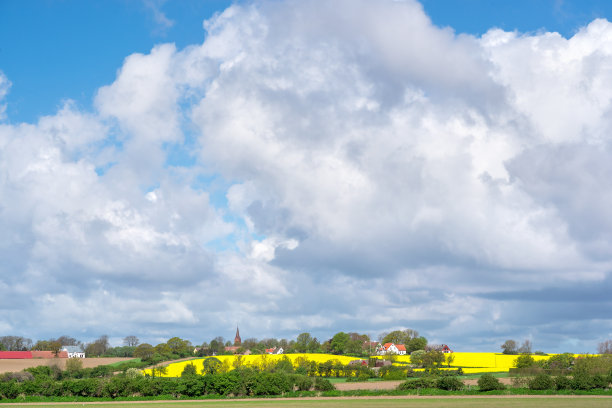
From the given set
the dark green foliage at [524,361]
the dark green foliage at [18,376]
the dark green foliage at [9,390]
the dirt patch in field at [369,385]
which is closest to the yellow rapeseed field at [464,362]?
the dark green foliage at [524,361]

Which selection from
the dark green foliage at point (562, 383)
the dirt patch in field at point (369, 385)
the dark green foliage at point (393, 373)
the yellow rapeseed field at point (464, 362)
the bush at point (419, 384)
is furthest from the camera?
the yellow rapeseed field at point (464, 362)

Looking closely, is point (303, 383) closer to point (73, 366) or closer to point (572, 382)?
point (572, 382)

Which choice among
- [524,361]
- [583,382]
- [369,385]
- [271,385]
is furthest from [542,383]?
[524,361]

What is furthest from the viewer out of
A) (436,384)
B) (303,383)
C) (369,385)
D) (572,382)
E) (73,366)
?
(73,366)

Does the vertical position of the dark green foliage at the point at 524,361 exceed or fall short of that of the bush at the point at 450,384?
it exceeds it

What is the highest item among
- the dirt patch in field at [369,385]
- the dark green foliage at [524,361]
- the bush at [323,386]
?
the dark green foliage at [524,361]

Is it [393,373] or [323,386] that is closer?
[323,386]

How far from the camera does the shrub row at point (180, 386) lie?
352 ft

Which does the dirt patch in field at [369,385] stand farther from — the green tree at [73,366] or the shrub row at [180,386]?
the green tree at [73,366]

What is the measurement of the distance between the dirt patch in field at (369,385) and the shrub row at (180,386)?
16.1 ft

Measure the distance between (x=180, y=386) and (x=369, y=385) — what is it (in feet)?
106

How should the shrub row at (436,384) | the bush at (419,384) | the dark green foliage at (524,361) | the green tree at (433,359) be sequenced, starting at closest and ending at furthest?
the shrub row at (436,384) < the bush at (419,384) < the dark green foliage at (524,361) < the green tree at (433,359)

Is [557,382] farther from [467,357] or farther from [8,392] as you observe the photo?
[8,392]

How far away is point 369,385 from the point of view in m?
114
